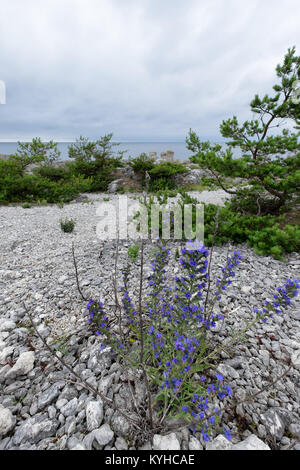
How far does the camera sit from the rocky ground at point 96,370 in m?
1.32

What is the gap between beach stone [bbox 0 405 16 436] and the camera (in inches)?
54.7

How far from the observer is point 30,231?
5781 mm

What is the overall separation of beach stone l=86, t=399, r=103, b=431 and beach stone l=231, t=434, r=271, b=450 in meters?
0.86

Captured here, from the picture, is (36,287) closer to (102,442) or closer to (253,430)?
(102,442)

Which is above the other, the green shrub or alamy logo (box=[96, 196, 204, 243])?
the green shrub

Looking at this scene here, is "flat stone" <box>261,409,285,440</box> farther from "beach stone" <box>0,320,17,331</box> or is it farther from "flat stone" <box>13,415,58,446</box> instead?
"beach stone" <box>0,320,17,331</box>


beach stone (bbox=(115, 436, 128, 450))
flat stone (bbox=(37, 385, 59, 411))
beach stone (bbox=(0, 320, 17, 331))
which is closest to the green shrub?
beach stone (bbox=(0, 320, 17, 331))

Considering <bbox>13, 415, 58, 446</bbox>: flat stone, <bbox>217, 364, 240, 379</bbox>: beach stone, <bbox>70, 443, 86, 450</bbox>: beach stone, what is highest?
<bbox>217, 364, 240, 379</bbox>: beach stone

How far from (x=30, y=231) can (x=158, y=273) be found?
5.39 metres

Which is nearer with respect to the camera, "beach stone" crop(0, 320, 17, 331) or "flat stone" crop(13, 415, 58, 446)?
"flat stone" crop(13, 415, 58, 446)

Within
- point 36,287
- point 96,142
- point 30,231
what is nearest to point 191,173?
point 96,142

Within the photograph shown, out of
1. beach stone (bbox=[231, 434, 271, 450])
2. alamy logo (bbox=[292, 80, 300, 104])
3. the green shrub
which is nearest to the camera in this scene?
beach stone (bbox=[231, 434, 271, 450])

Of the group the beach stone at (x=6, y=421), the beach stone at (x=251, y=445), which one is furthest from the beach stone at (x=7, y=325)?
the beach stone at (x=251, y=445)

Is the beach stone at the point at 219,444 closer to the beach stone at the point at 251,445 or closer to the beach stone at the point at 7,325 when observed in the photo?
the beach stone at the point at 251,445
